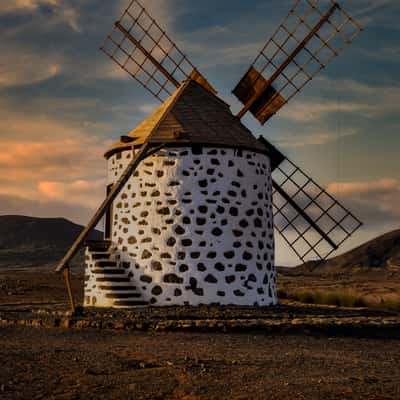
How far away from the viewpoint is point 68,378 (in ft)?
19.6

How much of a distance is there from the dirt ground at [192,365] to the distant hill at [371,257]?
46123 millimetres

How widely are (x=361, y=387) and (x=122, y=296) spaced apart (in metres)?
8.44

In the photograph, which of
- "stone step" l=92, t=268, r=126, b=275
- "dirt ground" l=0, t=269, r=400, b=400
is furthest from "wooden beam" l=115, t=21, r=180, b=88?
"dirt ground" l=0, t=269, r=400, b=400

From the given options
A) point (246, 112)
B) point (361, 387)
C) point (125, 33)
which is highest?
point (125, 33)

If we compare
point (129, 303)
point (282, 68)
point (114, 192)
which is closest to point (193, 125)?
point (114, 192)

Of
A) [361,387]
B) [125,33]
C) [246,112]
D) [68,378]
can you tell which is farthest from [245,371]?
[125,33]

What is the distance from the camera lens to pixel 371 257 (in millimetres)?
58188

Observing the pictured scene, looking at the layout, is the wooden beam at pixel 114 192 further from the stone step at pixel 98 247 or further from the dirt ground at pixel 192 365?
the dirt ground at pixel 192 365

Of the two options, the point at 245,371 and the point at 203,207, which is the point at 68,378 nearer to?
the point at 245,371

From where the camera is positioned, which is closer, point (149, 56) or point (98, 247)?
point (98, 247)

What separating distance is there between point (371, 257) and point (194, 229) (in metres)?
47.7

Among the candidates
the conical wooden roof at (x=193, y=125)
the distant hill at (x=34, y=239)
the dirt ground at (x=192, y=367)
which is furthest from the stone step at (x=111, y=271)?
the distant hill at (x=34, y=239)

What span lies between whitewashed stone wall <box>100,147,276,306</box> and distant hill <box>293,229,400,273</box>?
4123 cm

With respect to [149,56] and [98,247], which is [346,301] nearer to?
[98,247]
